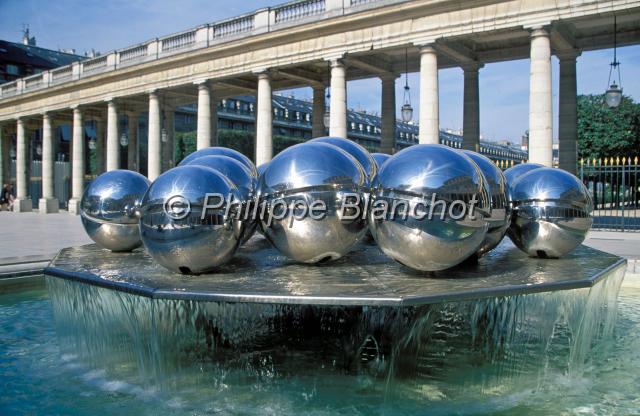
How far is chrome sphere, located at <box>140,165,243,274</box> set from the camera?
19.9 ft

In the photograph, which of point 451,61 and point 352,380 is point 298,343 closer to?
point 352,380

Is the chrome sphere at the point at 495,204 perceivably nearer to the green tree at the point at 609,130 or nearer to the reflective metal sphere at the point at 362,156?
the reflective metal sphere at the point at 362,156

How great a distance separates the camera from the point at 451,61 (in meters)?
29.2

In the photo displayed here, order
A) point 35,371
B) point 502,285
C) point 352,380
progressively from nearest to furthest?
point 502,285, point 352,380, point 35,371

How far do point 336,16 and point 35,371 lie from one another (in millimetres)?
23666

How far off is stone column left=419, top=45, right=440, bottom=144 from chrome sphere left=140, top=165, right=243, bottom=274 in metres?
19.6

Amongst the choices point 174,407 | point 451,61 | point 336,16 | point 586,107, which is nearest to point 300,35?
point 336,16

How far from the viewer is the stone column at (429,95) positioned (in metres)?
24.8

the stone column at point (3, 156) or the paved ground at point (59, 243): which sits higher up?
the stone column at point (3, 156)

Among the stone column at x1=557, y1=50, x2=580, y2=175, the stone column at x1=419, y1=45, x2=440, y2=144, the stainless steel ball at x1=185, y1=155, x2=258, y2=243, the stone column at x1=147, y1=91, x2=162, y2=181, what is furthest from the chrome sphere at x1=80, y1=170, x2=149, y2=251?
the stone column at x1=147, y1=91, x2=162, y2=181

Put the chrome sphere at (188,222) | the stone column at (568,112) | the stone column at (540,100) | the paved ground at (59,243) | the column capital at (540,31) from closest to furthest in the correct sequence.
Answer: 1. the chrome sphere at (188,222)
2. the paved ground at (59,243)
3. the column capital at (540,31)
4. the stone column at (540,100)
5. the stone column at (568,112)

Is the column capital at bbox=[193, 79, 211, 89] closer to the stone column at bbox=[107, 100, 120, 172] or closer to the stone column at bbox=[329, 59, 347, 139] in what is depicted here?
the stone column at bbox=[329, 59, 347, 139]

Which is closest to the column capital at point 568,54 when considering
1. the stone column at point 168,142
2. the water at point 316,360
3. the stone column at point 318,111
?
the stone column at point 318,111

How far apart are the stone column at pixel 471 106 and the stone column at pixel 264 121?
34.2ft
